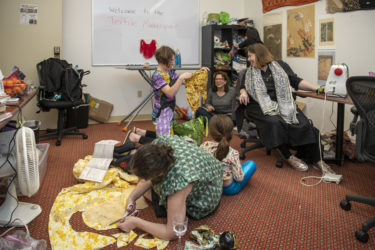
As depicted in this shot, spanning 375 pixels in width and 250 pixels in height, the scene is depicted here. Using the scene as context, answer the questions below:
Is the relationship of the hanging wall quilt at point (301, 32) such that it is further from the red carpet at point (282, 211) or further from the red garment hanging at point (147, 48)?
the red garment hanging at point (147, 48)

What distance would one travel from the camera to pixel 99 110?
4.63 metres

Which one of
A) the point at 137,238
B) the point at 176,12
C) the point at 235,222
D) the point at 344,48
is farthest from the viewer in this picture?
the point at 176,12

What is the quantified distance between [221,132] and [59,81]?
7.67ft

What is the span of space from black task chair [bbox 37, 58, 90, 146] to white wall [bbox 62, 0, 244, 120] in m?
0.72

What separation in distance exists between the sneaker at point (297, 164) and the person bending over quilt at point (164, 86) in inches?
44.7

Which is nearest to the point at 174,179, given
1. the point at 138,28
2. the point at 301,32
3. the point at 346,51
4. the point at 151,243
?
the point at 151,243

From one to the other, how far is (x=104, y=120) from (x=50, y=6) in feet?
5.40

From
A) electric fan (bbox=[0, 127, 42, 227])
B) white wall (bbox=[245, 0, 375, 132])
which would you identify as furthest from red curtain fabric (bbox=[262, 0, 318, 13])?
electric fan (bbox=[0, 127, 42, 227])

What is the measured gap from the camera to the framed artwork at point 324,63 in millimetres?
3675

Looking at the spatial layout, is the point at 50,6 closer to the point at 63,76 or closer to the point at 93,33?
the point at 93,33

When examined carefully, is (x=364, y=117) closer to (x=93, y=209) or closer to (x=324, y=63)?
(x=93, y=209)

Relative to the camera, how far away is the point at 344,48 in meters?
3.50

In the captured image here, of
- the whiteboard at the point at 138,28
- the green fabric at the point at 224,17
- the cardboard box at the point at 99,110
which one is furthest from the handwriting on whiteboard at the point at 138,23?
the cardboard box at the point at 99,110

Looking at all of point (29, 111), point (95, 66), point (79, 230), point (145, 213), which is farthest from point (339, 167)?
point (29, 111)
